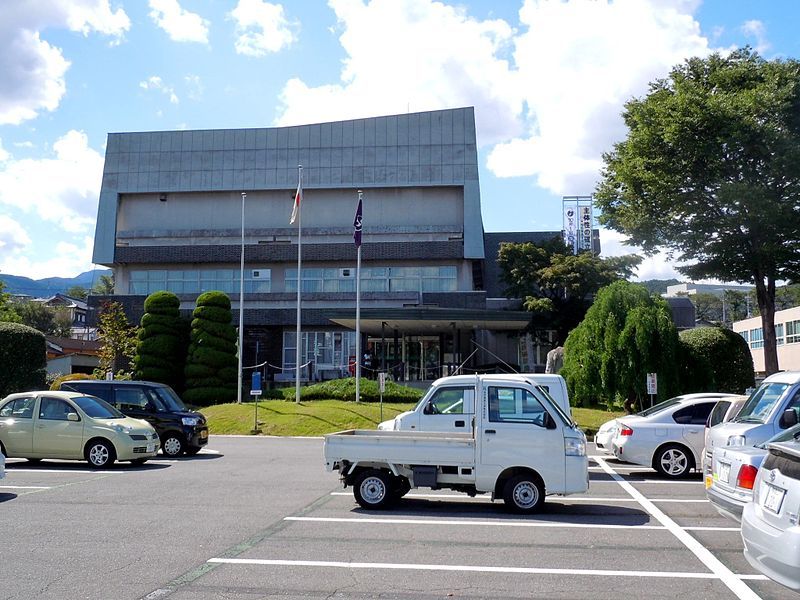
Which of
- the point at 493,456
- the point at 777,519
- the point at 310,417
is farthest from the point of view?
the point at 310,417

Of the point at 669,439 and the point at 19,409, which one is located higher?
the point at 19,409

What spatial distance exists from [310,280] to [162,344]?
13.5m

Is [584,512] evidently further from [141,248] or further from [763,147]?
[141,248]

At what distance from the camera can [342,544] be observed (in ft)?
29.4

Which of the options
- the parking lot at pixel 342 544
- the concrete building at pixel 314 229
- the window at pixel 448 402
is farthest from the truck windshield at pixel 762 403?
the concrete building at pixel 314 229

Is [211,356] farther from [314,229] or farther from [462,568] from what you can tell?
[462,568]

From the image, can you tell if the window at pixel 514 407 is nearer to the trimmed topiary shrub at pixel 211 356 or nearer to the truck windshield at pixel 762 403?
the truck windshield at pixel 762 403

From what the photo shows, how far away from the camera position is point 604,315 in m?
29.0

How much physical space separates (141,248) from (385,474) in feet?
141

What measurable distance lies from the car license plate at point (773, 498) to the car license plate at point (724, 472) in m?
2.58

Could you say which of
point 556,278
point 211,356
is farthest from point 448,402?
point 556,278

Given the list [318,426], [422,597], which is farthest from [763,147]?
[422,597]

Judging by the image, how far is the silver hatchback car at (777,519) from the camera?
18.2ft

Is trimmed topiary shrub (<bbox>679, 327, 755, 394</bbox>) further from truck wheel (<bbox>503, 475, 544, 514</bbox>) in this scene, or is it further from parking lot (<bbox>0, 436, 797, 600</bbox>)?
truck wheel (<bbox>503, 475, 544, 514</bbox>)
